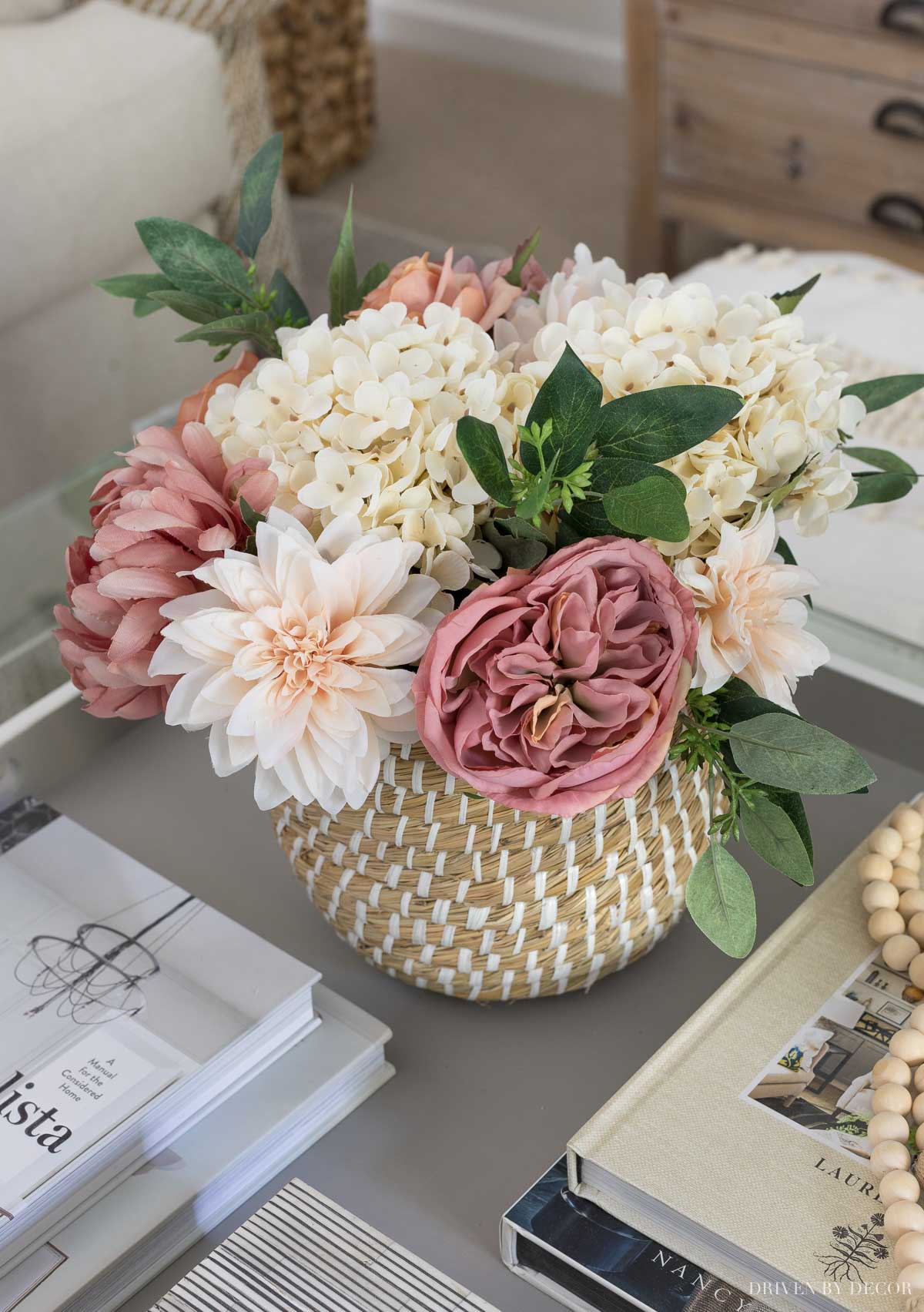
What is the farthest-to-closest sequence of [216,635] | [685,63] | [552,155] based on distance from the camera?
[552,155] → [685,63] → [216,635]

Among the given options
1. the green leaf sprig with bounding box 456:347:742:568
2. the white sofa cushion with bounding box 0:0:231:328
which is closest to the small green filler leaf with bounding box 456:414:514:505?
the green leaf sprig with bounding box 456:347:742:568

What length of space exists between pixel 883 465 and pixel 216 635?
378 millimetres

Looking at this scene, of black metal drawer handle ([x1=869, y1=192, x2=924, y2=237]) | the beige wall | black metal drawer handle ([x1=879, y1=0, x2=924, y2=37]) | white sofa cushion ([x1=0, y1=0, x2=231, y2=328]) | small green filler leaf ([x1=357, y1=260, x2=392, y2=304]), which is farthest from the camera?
the beige wall

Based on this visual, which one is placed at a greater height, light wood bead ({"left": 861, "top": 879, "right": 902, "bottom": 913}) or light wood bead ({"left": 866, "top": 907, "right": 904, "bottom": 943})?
light wood bead ({"left": 861, "top": 879, "right": 902, "bottom": 913})

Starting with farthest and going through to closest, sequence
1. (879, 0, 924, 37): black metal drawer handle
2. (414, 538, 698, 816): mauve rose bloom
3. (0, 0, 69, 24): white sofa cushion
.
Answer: (879, 0, 924, 37): black metal drawer handle → (0, 0, 69, 24): white sofa cushion → (414, 538, 698, 816): mauve rose bloom

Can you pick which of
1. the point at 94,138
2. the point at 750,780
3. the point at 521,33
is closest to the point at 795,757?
the point at 750,780

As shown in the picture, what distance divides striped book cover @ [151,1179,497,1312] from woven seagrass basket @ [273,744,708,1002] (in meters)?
0.13

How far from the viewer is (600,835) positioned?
2.05ft

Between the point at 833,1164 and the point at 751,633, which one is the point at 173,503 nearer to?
the point at 751,633

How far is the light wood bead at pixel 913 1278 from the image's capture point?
1.78 ft

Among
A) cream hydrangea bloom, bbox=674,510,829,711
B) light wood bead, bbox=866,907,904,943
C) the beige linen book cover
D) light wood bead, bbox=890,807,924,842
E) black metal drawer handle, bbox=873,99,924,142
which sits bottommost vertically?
black metal drawer handle, bbox=873,99,924,142

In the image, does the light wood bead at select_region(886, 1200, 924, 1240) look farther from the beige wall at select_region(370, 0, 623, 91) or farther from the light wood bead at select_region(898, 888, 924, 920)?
the beige wall at select_region(370, 0, 623, 91)

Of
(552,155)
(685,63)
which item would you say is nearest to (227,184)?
(685,63)

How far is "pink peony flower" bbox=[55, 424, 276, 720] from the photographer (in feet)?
1.82
